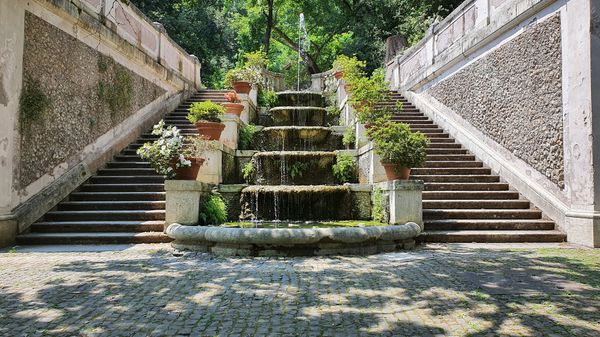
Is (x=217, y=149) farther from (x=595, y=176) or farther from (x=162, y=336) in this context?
(x=595, y=176)

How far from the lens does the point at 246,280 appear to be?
15.4ft

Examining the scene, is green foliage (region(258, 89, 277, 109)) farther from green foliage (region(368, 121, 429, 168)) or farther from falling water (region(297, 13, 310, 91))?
falling water (region(297, 13, 310, 91))

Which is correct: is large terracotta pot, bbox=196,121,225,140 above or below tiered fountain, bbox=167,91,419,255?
above

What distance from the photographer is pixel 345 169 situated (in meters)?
9.84

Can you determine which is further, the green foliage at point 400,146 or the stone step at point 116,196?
the stone step at point 116,196

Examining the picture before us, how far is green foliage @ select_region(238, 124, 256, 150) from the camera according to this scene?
11.3 metres

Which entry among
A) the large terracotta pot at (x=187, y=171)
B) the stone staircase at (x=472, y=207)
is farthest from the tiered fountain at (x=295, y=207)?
the stone staircase at (x=472, y=207)

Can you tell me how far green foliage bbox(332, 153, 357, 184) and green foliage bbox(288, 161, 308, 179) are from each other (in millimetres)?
690

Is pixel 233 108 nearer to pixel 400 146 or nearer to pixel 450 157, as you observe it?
pixel 400 146

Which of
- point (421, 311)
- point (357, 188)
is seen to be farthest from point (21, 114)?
point (421, 311)

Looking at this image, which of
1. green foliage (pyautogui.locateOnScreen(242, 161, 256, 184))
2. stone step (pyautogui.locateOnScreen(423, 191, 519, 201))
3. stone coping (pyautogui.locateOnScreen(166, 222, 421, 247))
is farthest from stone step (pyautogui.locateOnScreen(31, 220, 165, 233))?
stone step (pyautogui.locateOnScreen(423, 191, 519, 201))

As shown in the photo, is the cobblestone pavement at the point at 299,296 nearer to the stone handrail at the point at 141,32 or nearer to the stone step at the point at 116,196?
the stone step at the point at 116,196

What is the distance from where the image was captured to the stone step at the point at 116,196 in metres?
8.76

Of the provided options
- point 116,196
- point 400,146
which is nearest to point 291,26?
point 116,196
